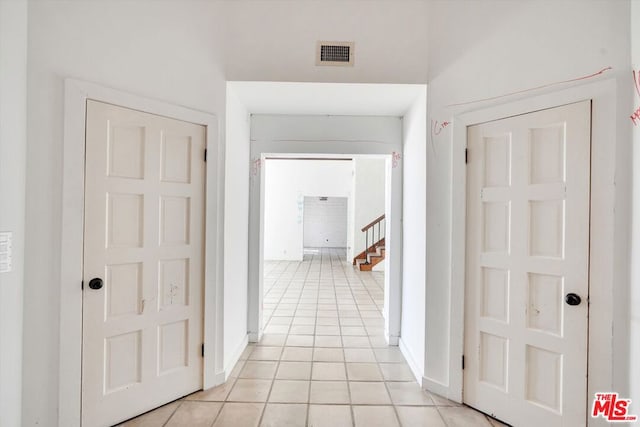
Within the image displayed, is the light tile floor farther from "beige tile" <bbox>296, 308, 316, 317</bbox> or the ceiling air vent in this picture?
the ceiling air vent

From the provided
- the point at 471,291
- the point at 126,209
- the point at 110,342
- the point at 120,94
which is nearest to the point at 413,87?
the point at 471,291

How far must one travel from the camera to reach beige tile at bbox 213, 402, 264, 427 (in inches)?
82.0

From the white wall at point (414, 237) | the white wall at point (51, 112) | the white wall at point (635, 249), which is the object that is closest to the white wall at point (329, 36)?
the white wall at point (414, 237)

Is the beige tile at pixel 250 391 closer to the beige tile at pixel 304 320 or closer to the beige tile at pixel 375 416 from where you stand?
the beige tile at pixel 375 416

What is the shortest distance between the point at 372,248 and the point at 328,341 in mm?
5572

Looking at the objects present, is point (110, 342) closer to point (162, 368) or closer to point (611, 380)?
point (162, 368)

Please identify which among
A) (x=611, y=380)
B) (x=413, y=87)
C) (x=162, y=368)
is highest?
(x=413, y=87)

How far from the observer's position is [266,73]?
8.57 feet

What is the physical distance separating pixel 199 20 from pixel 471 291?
298cm

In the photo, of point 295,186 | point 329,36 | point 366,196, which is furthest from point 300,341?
point 295,186

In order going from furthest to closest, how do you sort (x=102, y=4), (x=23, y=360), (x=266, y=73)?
(x=266, y=73) < (x=102, y=4) < (x=23, y=360)

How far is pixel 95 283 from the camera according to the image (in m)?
1.92

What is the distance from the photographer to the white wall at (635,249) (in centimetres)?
160

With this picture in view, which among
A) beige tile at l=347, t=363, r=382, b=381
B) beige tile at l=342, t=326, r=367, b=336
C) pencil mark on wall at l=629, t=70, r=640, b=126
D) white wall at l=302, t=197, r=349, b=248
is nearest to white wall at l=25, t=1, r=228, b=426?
beige tile at l=347, t=363, r=382, b=381
